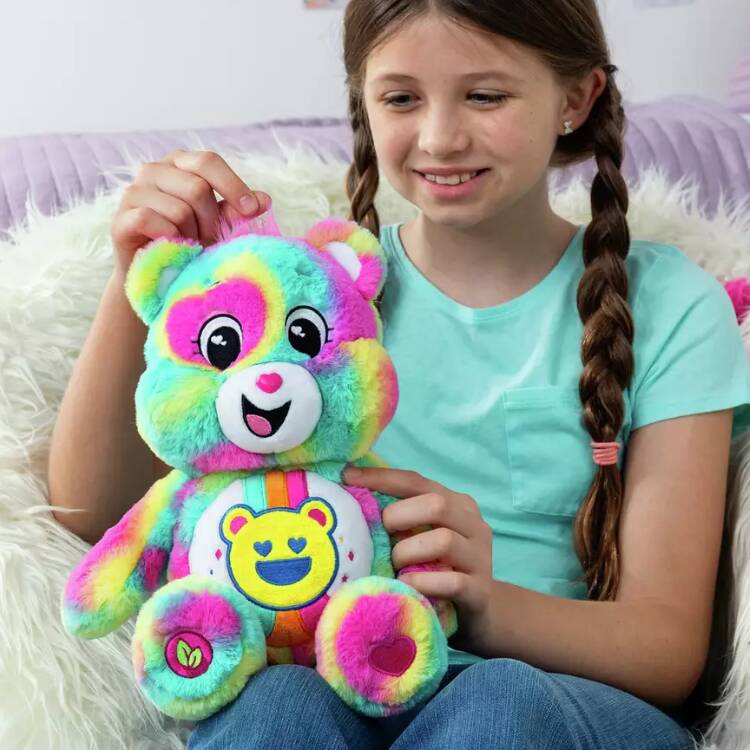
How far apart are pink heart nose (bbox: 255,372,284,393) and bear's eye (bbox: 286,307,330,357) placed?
1.5 inches

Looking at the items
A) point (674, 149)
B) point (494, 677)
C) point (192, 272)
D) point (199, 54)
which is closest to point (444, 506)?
point (494, 677)

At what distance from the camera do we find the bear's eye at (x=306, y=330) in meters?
0.72

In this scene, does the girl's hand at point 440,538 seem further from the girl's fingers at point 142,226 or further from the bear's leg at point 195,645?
the girl's fingers at point 142,226

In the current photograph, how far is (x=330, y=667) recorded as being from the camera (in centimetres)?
70

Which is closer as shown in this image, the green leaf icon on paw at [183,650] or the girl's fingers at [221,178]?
the green leaf icon on paw at [183,650]

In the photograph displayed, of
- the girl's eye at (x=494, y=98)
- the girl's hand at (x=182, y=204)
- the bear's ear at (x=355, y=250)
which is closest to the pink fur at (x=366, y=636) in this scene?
the bear's ear at (x=355, y=250)

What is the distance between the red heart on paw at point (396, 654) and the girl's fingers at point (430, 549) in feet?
0.22

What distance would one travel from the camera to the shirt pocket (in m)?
0.99

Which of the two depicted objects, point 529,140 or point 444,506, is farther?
point 529,140

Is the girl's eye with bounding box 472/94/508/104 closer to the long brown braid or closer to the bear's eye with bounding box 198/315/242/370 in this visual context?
the long brown braid

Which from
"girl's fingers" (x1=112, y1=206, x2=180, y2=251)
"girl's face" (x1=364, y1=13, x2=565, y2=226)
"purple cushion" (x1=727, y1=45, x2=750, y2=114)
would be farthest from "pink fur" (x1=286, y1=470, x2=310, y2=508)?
"purple cushion" (x1=727, y1=45, x2=750, y2=114)

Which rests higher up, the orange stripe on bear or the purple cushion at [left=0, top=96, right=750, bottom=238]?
the purple cushion at [left=0, top=96, right=750, bottom=238]

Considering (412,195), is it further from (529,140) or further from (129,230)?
(129,230)

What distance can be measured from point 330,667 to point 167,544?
0.14m
